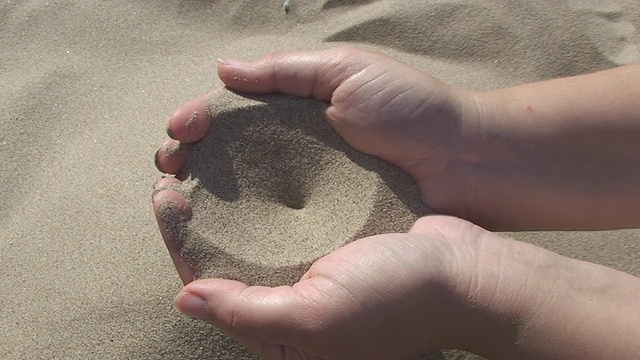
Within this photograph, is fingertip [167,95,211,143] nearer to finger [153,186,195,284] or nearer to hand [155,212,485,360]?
finger [153,186,195,284]

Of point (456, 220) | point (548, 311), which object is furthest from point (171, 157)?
point (548, 311)

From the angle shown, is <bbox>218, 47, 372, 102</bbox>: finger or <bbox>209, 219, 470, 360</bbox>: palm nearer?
<bbox>209, 219, 470, 360</bbox>: palm

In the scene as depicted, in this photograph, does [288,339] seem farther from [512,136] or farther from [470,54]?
[470,54]

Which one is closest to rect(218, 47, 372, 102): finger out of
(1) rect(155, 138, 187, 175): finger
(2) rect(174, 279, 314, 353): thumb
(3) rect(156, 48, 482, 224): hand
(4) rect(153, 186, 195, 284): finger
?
(3) rect(156, 48, 482, 224): hand

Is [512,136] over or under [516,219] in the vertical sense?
over

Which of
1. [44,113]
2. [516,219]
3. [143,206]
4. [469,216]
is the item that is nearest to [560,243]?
[516,219]
